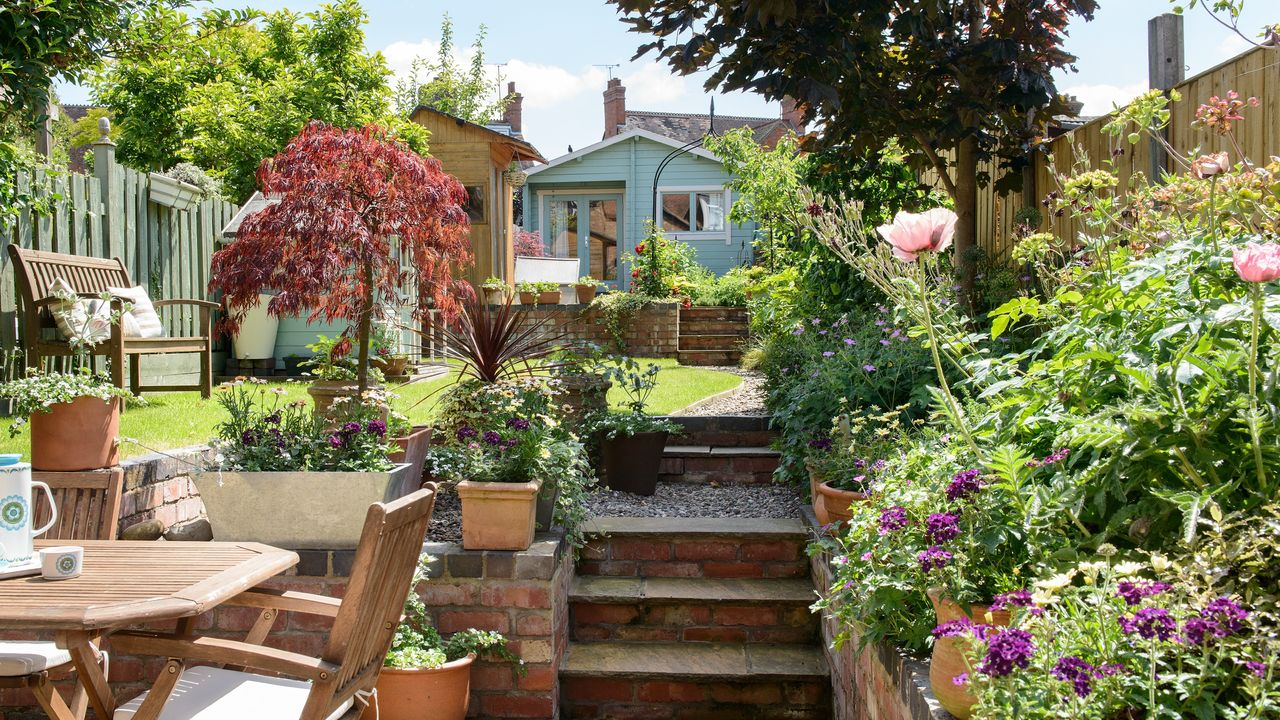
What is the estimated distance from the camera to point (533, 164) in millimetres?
18031

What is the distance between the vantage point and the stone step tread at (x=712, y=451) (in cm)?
549

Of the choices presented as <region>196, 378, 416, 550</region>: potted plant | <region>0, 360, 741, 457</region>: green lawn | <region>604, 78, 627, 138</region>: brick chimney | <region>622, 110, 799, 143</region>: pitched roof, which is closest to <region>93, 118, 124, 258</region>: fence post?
<region>0, 360, 741, 457</region>: green lawn

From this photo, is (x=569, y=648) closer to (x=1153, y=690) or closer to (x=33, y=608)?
Answer: (x=33, y=608)

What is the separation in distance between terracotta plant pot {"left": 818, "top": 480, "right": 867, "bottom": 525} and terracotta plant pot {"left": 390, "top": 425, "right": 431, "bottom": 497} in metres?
1.63

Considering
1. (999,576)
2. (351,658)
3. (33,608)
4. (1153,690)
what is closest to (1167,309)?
(999,576)

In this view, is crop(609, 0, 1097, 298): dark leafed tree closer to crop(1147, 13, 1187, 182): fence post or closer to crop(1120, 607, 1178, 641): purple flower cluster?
crop(1147, 13, 1187, 182): fence post

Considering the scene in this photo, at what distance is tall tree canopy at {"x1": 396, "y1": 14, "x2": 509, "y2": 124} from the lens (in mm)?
22406

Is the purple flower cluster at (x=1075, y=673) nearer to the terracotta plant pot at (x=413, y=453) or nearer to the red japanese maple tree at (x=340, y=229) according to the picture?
the terracotta plant pot at (x=413, y=453)

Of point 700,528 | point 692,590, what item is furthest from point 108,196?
point 692,590

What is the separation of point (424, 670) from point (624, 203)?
15200mm

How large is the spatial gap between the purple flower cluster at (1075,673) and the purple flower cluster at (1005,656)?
5 cm

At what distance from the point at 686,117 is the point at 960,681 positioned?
95.2 ft

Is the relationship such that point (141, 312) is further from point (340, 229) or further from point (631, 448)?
point (631, 448)

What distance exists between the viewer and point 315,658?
223 centimetres
